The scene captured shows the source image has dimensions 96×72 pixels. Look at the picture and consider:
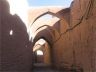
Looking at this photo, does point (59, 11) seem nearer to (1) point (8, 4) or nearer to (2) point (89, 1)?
(2) point (89, 1)

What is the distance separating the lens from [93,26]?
12.0m

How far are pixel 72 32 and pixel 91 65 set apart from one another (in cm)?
589

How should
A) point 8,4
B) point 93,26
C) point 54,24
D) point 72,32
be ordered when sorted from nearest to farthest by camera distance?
point 8,4 → point 93,26 → point 72,32 → point 54,24

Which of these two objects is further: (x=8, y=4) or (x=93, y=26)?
(x=93, y=26)

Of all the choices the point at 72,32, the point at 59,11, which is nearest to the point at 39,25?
the point at 59,11

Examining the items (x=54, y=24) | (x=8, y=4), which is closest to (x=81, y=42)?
(x=8, y=4)

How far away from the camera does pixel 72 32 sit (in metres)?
18.1

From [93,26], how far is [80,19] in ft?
9.91

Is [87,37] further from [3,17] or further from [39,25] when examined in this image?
[39,25]

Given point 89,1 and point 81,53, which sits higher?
point 89,1

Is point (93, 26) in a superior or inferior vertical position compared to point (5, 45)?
superior

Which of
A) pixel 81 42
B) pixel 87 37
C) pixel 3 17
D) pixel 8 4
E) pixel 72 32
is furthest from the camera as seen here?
pixel 72 32

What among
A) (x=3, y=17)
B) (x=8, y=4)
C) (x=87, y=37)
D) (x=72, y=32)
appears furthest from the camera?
(x=72, y=32)

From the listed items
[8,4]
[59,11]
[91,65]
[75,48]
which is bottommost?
[91,65]
